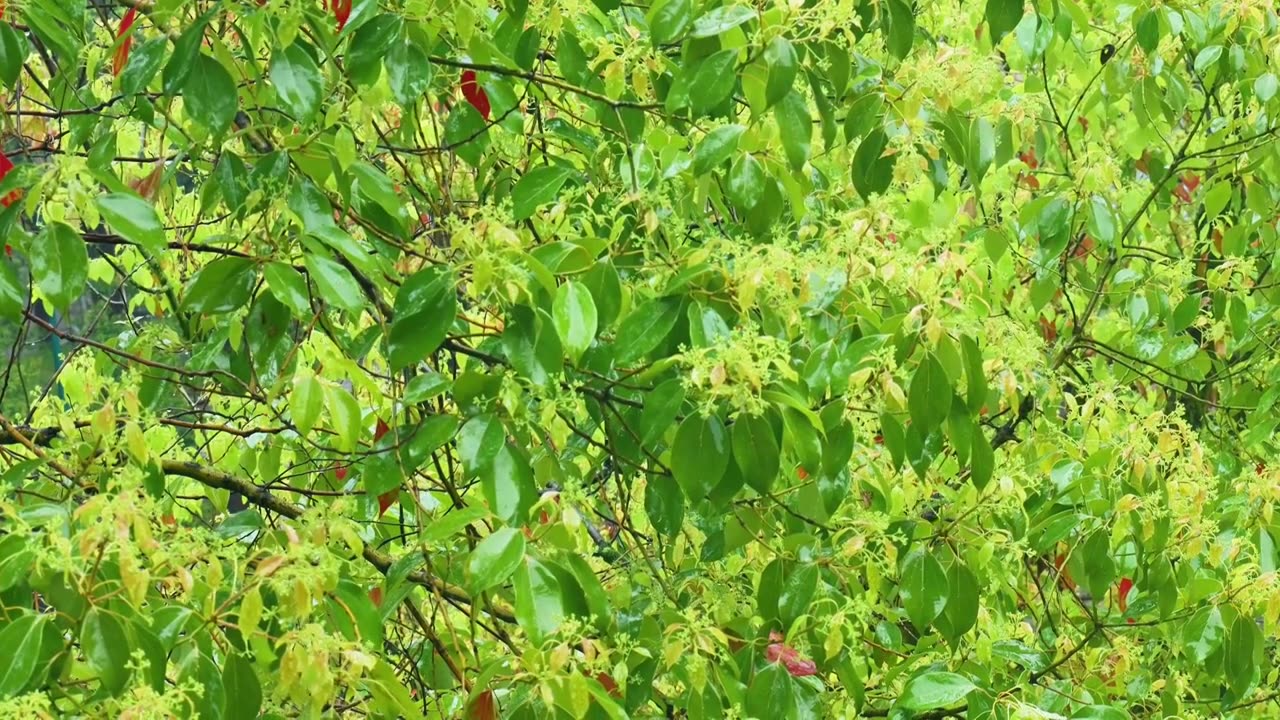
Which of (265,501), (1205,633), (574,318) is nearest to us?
(574,318)

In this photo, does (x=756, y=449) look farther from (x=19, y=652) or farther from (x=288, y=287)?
(x=19, y=652)

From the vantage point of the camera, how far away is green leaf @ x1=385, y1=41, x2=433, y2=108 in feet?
5.64

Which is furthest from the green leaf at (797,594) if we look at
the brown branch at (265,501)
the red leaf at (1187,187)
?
the red leaf at (1187,187)

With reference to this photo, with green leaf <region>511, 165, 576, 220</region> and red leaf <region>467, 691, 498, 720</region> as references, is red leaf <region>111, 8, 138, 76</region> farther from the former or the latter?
red leaf <region>467, 691, 498, 720</region>

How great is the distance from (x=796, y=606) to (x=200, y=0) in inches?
48.0

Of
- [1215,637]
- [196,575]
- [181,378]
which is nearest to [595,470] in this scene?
[181,378]

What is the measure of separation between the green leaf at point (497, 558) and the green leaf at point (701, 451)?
0.25m

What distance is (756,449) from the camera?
5.54 ft

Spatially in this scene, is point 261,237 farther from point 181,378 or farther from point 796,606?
point 796,606

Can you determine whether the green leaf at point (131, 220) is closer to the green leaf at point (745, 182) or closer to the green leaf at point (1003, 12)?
the green leaf at point (745, 182)

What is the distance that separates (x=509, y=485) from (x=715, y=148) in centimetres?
53

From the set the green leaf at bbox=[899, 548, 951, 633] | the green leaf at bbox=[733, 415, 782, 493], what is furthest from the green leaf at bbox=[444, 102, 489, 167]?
the green leaf at bbox=[899, 548, 951, 633]

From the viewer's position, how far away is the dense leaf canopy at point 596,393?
60.1 inches

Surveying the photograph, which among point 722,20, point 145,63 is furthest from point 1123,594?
point 145,63
